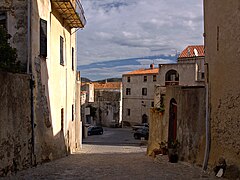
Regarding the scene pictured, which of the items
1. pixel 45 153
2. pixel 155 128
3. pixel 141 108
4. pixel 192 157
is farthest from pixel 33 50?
pixel 141 108

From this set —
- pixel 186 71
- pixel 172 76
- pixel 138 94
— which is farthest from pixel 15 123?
pixel 138 94

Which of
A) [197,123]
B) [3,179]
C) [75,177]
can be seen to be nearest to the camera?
[3,179]

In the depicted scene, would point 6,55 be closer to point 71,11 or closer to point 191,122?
point 191,122

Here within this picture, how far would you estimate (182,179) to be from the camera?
821 cm

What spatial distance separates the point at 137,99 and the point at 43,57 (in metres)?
40.1

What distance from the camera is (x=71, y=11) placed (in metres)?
15.8

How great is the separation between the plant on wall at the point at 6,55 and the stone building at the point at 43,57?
1.11 meters

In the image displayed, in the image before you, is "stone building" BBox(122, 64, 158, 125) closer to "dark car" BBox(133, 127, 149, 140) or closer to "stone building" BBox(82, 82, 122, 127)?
"stone building" BBox(82, 82, 122, 127)

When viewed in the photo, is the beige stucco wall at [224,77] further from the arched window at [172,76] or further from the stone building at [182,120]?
the arched window at [172,76]

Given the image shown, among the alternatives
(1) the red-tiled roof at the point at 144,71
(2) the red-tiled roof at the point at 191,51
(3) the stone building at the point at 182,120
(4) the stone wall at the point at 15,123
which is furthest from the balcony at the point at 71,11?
(1) the red-tiled roof at the point at 144,71

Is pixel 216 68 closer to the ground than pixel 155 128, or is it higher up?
higher up

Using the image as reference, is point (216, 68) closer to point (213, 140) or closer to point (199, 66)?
point (213, 140)

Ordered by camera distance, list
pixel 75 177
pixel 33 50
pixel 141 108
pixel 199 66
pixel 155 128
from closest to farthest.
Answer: pixel 75 177
pixel 33 50
pixel 155 128
pixel 199 66
pixel 141 108

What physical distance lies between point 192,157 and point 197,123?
46.4 inches
